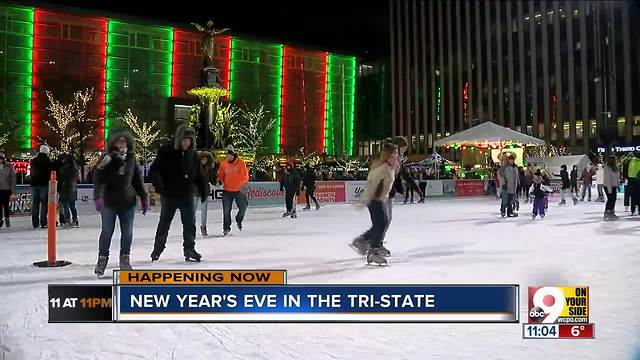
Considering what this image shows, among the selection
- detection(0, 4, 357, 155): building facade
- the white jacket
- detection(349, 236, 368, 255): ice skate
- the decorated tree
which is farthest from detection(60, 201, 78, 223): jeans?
detection(0, 4, 357, 155): building facade

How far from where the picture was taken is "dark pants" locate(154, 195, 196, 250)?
6383 mm

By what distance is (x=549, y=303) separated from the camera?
3.31 meters

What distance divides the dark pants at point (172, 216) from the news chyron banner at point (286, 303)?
2.88m

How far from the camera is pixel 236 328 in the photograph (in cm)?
364

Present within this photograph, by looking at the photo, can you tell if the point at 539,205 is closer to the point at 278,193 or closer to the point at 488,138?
the point at 278,193

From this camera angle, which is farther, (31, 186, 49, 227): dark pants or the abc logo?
(31, 186, 49, 227): dark pants

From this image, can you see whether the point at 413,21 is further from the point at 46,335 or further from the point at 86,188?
the point at 46,335

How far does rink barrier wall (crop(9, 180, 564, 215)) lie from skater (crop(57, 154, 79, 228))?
13.2 ft

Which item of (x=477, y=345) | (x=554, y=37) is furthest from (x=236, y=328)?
(x=554, y=37)

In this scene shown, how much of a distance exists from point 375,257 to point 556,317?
3.06 metres

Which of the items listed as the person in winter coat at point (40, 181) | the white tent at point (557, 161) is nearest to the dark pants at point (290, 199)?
the person in winter coat at point (40, 181)

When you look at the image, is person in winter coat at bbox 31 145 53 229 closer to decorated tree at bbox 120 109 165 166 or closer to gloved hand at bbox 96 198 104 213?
gloved hand at bbox 96 198 104 213

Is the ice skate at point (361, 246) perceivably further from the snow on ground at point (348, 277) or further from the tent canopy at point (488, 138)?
the tent canopy at point (488, 138)

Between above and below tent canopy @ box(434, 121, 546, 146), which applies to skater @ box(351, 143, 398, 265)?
below
